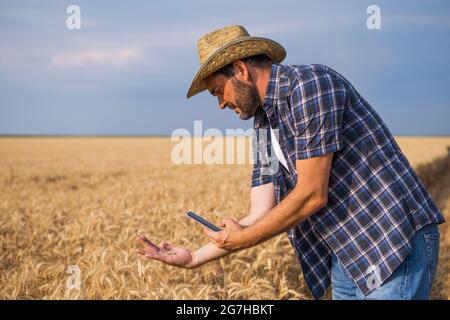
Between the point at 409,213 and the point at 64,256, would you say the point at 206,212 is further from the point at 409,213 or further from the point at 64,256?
the point at 409,213

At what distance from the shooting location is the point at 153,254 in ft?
10.4

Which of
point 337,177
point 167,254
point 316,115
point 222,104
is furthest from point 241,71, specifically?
point 167,254

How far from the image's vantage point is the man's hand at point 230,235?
284 cm

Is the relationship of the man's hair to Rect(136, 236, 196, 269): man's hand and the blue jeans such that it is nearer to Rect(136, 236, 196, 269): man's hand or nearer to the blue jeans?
Rect(136, 236, 196, 269): man's hand

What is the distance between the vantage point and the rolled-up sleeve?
2.63 m

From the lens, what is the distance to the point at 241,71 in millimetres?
2945

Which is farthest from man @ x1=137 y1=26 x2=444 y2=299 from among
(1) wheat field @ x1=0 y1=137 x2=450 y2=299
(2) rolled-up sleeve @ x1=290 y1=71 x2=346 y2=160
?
(1) wheat field @ x1=0 y1=137 x2=450 y2=299

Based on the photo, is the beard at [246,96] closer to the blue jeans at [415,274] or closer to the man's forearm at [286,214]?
the man's forearm at [286,214]

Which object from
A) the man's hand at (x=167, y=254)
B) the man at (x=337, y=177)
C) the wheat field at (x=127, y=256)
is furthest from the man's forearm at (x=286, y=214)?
the wheat field at (x=127, y=256)

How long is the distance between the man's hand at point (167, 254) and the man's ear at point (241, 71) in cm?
103

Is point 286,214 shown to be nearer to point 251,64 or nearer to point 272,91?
point 272,91

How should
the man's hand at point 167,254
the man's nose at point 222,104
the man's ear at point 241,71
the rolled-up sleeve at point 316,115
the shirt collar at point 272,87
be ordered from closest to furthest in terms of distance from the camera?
the rolled-up sleeve at point 316,115
the shirt collar at point 272,87
the man's ear at point 241,71
the man's nose at point 222,104
the man's hand at point 167,254

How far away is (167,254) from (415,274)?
1.35 m

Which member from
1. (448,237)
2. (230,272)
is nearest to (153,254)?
(230,272)
